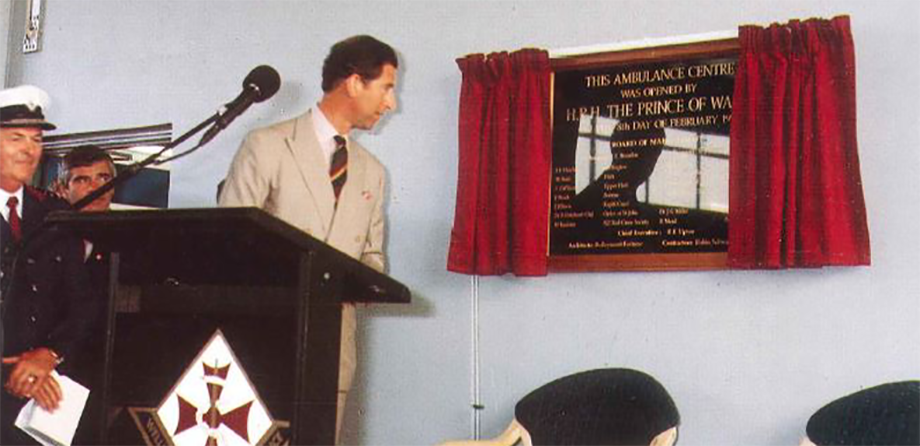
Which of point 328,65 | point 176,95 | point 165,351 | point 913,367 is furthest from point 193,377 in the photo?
point 176,95

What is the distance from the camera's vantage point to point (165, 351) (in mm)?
2018

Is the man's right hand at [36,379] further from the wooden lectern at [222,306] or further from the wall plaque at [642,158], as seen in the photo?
the wall plaque at [642,158]

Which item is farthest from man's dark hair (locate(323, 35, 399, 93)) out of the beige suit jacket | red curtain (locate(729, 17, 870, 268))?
red curtain (locate(729, 17, 870, 268))

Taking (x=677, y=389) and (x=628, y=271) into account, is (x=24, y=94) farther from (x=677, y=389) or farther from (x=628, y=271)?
(x=677, y=389)

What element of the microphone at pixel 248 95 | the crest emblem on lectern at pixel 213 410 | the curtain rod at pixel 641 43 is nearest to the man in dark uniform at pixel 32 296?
the microphone at pixel 248 95

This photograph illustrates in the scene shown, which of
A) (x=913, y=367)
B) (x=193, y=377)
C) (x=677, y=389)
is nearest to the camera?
(x=193, y=377)

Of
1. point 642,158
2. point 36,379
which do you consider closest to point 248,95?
point 36,379

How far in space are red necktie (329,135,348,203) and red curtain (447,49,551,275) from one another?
40 cm

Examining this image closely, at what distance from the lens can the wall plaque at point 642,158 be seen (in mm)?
3299

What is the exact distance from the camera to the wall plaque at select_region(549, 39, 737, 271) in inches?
130

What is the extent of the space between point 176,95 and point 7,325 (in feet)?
4.51

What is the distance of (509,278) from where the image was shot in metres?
3.57

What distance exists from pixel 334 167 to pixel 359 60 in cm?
35

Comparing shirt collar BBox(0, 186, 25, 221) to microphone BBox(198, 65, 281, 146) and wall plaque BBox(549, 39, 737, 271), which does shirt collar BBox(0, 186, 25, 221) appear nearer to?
microphone BBox(198, 65, 281, 146)
